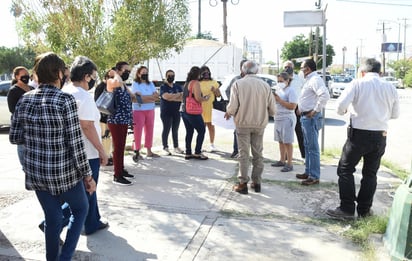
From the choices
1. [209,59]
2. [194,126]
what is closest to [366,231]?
[194,126]

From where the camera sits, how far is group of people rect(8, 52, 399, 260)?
2896 millimetres

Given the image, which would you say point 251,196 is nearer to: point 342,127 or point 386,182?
point 386,182

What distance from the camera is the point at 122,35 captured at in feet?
21.5

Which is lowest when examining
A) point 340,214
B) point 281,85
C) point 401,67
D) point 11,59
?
point 340,214

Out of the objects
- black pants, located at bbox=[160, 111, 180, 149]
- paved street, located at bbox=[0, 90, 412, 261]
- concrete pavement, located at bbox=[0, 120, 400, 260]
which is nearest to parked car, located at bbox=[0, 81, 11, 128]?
paved street, located at bbox=[0, 90, 412, 261]

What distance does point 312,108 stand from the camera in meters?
5.52

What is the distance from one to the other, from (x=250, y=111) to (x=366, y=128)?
1487 millimetres

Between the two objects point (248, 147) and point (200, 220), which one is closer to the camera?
point (200, 220)

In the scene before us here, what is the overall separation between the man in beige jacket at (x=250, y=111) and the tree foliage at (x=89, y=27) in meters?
2.39

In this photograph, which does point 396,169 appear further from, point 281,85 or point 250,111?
point 250,111

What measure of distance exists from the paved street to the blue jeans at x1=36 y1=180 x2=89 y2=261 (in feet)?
1.25

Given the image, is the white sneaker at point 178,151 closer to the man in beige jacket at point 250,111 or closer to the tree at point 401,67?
the man in beige jacket at point 250,111

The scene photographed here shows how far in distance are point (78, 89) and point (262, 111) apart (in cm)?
251

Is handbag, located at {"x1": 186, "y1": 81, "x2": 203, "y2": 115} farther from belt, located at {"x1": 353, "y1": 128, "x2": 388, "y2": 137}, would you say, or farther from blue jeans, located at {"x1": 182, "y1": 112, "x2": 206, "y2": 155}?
belt, located at {"x1": 353, "y1": 128, "x2": 388, "y2": 137}
